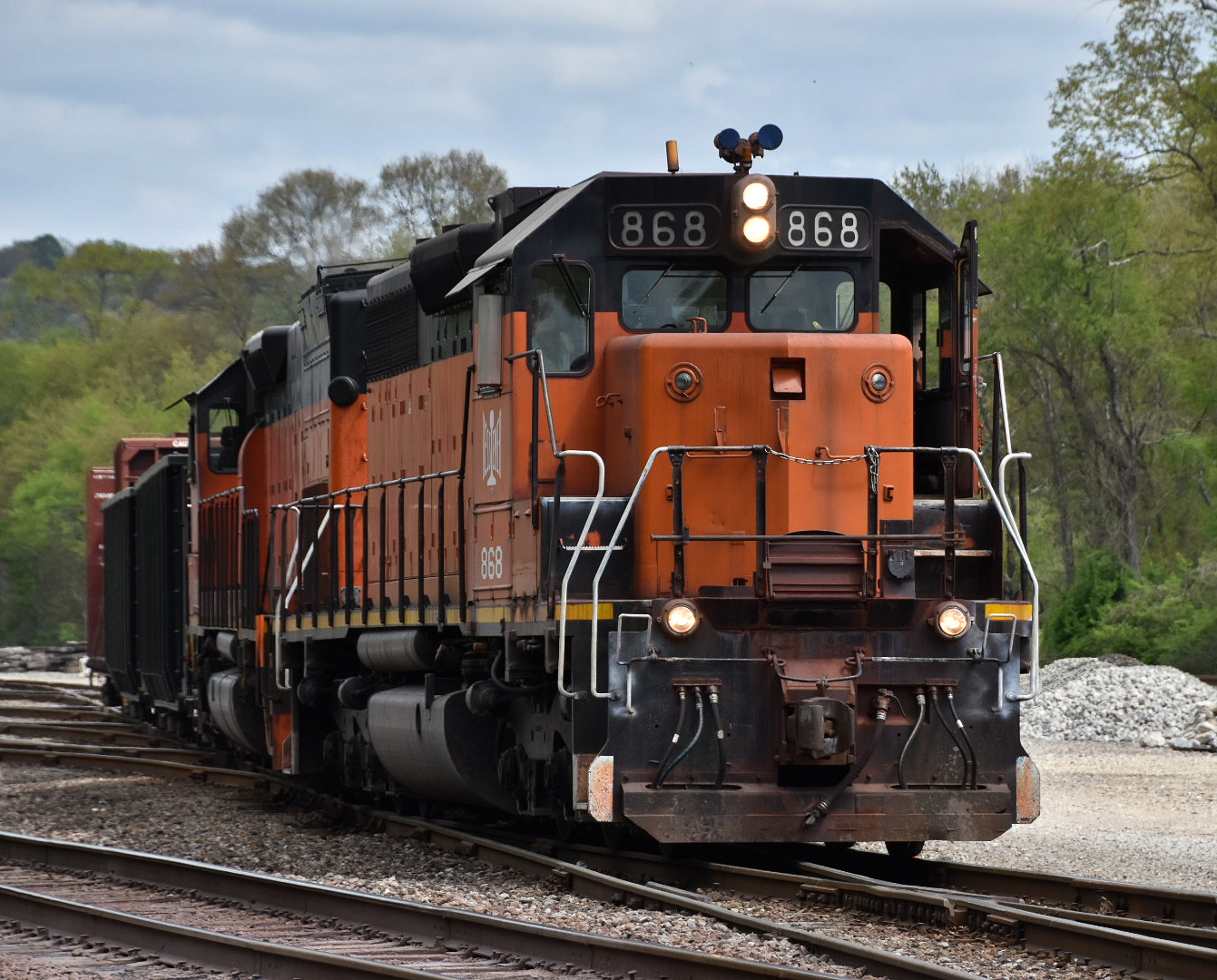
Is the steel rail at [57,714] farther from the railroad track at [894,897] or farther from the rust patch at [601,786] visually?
the rust patch at [601,786]

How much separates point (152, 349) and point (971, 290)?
66.8 m

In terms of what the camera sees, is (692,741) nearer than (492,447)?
Yes

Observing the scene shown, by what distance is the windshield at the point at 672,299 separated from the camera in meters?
9.45

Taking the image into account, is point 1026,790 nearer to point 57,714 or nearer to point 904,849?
point 904,849

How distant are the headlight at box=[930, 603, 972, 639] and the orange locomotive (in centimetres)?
1

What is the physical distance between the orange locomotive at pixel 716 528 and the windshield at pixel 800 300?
13mm

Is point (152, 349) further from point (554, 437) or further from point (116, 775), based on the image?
point (554, 437)

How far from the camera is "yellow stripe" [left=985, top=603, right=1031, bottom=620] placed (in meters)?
8.90

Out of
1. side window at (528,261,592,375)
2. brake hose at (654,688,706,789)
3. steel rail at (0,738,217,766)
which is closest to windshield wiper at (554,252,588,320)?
side window at (528,261,592,375)

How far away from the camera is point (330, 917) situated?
8.09 meters

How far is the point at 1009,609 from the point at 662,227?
8.93 feet

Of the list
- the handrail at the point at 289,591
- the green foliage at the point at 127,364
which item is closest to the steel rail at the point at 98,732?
the handrail at the point at 289,591

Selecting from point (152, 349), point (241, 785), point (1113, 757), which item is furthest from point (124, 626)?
point (152, 349)

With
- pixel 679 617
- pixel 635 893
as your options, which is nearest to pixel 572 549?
pixel 679 617
